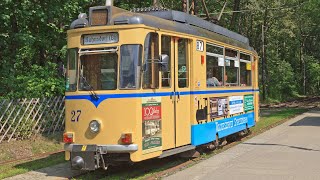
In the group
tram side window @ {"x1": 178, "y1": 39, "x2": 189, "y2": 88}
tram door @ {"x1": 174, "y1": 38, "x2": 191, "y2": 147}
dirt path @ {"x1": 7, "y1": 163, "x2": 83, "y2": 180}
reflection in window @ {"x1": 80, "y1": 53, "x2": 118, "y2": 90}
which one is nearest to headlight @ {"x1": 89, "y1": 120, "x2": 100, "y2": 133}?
reflection in window @ {"x1": 80, "y1": 53, "x2": 118, "y2": 90}

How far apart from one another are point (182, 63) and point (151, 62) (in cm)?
140

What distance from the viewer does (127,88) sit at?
910cm

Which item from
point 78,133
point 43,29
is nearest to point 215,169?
point 78,133

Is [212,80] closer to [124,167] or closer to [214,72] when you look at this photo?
[214,72]

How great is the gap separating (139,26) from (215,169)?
3.54 metres

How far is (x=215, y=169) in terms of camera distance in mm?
10242

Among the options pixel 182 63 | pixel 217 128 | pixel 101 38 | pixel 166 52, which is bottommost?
pixel 217 128

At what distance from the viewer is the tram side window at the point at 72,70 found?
9.62 metres

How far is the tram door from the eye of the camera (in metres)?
10.4

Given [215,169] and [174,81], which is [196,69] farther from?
[215,169]

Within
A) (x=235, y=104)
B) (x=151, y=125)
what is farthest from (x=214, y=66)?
(x=151, y=125)

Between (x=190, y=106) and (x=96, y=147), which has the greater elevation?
(x=190, y=106)

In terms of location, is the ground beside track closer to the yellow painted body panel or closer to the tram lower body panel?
the tram lower body panel

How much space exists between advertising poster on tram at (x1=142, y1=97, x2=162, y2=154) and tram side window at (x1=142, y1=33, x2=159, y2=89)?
314mm
